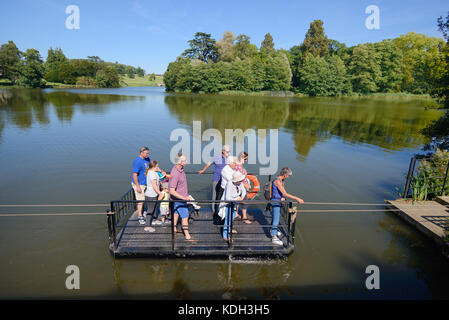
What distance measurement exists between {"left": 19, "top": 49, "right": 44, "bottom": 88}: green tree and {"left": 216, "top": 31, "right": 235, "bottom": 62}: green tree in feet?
208

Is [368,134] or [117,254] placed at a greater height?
[368,134]

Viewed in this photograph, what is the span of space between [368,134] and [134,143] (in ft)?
67.3

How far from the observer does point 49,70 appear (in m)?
102

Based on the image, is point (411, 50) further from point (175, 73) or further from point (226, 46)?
point (175, 73)

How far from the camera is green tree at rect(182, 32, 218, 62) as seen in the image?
96.1 m

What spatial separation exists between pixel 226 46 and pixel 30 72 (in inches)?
2649

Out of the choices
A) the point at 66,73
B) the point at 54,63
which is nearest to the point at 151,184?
the point at 66,73

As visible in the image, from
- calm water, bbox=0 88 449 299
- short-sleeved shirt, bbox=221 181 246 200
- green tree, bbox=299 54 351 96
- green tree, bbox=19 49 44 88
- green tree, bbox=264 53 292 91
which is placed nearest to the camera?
calm water, bbox=0 88 449 299

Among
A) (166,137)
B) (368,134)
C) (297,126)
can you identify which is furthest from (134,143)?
(368,134)

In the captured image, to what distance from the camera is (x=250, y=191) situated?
764 centimetres

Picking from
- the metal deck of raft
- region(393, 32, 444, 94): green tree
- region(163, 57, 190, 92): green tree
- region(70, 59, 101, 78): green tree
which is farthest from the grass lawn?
the metal deck of raft

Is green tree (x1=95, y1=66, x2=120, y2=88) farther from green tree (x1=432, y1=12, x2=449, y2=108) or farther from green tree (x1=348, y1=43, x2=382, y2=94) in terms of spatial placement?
green tree (x1=432, y1=12, x2=449, y2=108)

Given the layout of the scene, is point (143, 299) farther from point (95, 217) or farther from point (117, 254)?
point (95, 217)

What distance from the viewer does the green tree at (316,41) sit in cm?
8769
